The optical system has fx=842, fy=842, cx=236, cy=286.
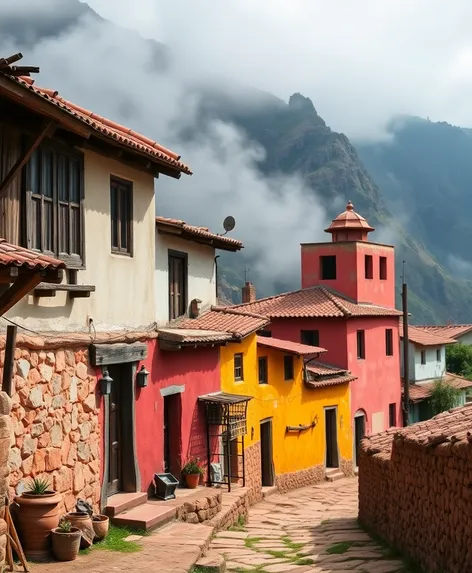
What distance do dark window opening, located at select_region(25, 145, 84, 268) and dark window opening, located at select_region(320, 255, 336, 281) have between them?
24764mm

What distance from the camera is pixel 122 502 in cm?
1317

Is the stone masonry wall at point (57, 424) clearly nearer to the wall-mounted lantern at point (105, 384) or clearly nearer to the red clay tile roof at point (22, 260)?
the wall-mounted lantern at point (105, 384)

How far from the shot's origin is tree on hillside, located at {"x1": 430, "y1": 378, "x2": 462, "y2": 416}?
4109 cm

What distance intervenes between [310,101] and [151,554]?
149m

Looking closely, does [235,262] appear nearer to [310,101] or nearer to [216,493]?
[310,101]

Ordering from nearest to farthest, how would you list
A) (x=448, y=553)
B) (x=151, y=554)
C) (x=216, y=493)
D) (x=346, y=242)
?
(x=448, y=553) < (x=151, y=554) < (x=216, y=493) < (x=346, y=242)

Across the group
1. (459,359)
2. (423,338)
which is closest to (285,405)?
(423,338)

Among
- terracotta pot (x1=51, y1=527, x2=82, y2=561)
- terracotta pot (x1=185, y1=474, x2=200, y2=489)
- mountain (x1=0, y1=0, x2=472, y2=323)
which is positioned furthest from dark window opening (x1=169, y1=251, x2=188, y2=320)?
mountain (x1=0, y1=0, x2=472, y2=323)

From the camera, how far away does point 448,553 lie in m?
9.58

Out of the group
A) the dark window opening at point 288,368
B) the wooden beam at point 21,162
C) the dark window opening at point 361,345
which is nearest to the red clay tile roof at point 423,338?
the dark window opening at point 361,345

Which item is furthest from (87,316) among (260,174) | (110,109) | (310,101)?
(310,101)

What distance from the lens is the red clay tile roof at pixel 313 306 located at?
32.8m

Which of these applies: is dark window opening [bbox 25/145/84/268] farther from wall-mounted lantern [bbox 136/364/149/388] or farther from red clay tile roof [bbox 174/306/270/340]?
red clay tile roof [bbox 174/306/270/340]

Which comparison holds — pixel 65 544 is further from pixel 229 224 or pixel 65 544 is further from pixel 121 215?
pixel 229 224
